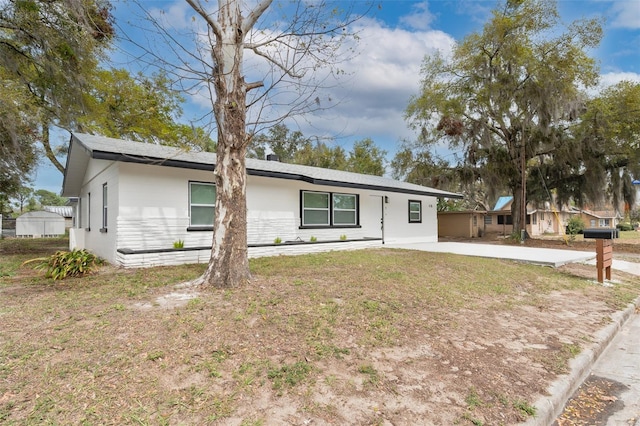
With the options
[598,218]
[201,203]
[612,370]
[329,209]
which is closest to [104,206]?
[201,203]

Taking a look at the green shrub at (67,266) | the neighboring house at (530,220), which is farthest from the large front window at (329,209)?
the neighboring house at (530,220)

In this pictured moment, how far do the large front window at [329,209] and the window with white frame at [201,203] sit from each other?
335 cm

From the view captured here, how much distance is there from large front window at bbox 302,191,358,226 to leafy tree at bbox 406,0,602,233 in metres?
9.20

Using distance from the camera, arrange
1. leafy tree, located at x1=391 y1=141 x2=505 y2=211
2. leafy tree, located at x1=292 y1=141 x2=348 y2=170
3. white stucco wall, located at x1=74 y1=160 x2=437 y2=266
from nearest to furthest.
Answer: white stucco wall, located at x1=74 y1=160 x2=437 y2=266, leafy tree, located at x1=391 y1=141 x2=505 y2=211, leafy tree, located at x1=292 y1=141 x2=348 y2=170

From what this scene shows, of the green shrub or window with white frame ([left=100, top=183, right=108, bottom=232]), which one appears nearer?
the green shrub

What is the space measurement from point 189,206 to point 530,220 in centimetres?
2872

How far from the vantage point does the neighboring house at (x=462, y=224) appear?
22.4m

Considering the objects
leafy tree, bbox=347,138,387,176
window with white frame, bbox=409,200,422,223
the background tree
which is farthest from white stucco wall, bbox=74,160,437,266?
leafy tree, bbox=347,138,387,176

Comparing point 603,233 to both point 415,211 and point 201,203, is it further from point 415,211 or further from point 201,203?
point 201,203

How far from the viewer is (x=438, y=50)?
1891 centimetres

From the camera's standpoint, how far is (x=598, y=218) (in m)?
38.4

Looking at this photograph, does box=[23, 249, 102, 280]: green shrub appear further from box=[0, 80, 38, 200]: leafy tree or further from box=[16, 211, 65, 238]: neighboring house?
box=[16, 211, 65, 238]: neighboring house

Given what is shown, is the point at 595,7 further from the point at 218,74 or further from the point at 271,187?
the point at 218,74

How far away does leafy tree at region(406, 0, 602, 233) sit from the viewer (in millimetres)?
15336
